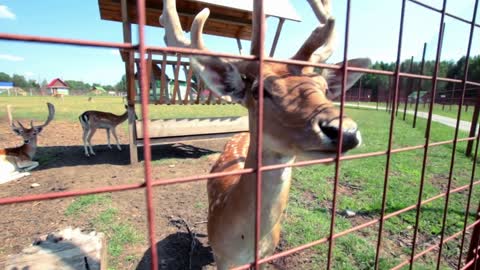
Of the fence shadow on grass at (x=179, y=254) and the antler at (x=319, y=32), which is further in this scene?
the fence shadow on grass at (x=179, y=254)

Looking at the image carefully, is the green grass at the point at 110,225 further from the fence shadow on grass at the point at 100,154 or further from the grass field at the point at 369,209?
the fence shadow on grass at the point at 100,154

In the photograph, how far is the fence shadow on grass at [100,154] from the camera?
21.2 feet

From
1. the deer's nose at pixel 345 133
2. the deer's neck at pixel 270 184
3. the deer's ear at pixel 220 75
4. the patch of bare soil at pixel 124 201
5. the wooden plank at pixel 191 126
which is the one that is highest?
the deer's ear at pixel 220 75

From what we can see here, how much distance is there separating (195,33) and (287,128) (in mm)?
672

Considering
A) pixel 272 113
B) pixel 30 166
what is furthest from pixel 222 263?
pixel 30 166

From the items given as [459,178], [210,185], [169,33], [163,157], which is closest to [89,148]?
[163,157]

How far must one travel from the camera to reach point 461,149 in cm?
747

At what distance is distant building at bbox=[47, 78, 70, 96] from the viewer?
224 feet

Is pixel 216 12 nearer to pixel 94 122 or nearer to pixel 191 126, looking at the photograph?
pixel 191 126

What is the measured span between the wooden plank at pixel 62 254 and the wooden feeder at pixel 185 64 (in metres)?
3.56

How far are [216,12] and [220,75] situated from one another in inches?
226

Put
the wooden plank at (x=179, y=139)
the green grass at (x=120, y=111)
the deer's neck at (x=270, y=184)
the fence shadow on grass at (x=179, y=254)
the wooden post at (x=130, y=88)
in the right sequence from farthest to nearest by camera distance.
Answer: the green grass at (x=120, y=111) < the wooden plank at (x=179, y=139) < the wooden post at (x=130, y=88) < the fence shadow on grass at (x=179, y=254) < the deer's neck at (x=270, y=184)

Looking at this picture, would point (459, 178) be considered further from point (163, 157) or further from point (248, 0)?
point (163, 157)

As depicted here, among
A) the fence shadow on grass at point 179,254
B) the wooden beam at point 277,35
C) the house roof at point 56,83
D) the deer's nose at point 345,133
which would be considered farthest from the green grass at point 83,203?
the house roof at point 56,83
